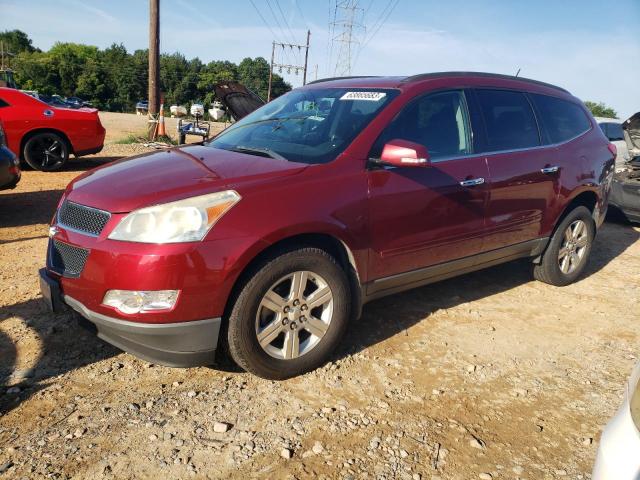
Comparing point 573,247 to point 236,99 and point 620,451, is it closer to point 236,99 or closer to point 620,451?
point 620,451

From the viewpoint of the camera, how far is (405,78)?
3797mm

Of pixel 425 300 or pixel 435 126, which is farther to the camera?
pixel 425 300

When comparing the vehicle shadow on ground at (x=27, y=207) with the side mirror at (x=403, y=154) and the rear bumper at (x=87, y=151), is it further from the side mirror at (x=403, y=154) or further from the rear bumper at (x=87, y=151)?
the side mirror at (x=403, y=154)

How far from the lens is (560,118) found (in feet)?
15.7

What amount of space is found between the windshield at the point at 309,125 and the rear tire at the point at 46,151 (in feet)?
21.4

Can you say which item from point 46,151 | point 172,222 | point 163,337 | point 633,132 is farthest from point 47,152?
point 633,132

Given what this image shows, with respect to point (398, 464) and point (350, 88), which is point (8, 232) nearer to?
point (350, 88)

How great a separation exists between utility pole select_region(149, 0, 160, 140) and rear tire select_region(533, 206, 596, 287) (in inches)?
486

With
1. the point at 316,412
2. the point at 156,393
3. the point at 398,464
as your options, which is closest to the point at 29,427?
the point at 156,393

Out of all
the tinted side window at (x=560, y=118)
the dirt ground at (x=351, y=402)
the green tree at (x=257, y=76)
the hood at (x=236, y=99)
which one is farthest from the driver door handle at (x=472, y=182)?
the green tree at (x=257, y=76)

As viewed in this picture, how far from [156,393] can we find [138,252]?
0.85 m

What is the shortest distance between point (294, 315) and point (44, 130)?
8124 mm

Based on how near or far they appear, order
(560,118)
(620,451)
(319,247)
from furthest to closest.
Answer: (560,118) < (319,247) < (620,451)

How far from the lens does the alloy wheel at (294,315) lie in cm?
290
